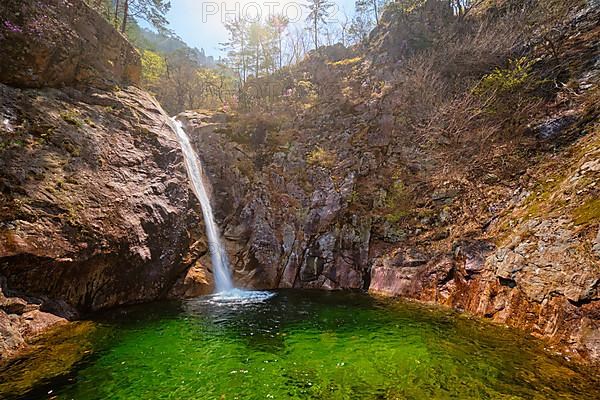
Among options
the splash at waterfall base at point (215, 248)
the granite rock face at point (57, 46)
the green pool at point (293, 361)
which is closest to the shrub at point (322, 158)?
the splash at waterfall base at point (215, 248)

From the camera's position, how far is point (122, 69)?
16.3 metres

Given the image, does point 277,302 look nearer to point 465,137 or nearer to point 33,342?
point 33,342

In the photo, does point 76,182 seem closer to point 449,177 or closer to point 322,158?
point 322,158

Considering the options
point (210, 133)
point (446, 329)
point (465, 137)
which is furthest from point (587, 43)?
point (210, 133)

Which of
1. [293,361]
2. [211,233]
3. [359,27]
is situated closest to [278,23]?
[359,27]

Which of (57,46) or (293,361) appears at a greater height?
(57,46)

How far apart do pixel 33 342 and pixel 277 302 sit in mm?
6752

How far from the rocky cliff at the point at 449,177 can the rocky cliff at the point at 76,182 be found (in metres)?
4.27

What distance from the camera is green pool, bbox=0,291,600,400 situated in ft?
15.6

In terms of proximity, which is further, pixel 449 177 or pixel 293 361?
pixel 449 177

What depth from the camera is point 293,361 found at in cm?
599

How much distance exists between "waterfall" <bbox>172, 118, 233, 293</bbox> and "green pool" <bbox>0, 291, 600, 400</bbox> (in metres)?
4.46

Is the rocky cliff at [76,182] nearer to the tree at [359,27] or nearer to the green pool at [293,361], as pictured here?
the green pool at [293,361]

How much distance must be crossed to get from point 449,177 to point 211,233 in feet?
36.5
